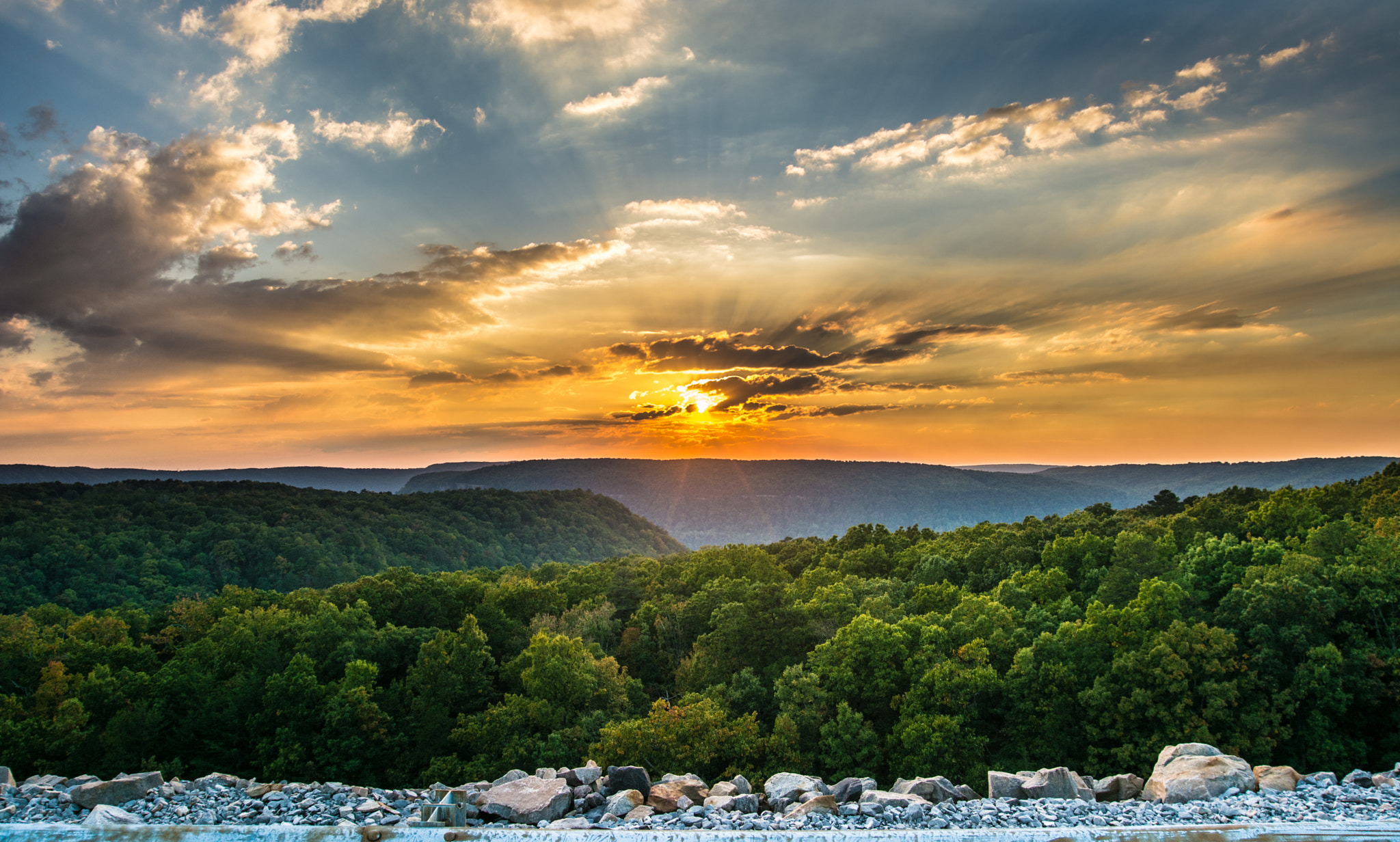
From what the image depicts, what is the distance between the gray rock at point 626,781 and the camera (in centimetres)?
1525

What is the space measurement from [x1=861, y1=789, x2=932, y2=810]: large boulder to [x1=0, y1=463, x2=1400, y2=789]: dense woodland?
33.7 ft

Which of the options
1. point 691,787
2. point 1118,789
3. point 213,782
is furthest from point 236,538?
point 1118,789

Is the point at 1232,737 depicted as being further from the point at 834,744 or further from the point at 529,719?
the point at 529,719

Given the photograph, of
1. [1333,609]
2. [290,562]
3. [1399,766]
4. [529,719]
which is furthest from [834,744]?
[290,562]

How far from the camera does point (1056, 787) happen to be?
1430cm

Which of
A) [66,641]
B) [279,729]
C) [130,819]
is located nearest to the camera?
[130,819]

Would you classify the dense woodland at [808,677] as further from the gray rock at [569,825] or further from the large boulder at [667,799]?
the gray rock at [569,825]

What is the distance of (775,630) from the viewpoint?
1419 inches

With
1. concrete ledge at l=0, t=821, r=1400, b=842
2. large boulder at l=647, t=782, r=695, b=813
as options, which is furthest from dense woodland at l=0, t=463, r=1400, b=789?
concrete ledge at l=0, t=821, r=1400, b=842

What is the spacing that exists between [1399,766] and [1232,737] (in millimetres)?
11301

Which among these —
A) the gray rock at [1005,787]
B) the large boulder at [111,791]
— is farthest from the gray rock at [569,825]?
the large boulder at [111,791]

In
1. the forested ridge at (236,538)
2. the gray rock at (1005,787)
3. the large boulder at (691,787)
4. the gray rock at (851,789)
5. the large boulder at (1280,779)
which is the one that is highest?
the large boulder at (1280,779)

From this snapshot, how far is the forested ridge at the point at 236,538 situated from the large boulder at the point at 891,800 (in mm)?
77181

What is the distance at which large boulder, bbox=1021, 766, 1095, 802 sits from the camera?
14.2 meters
